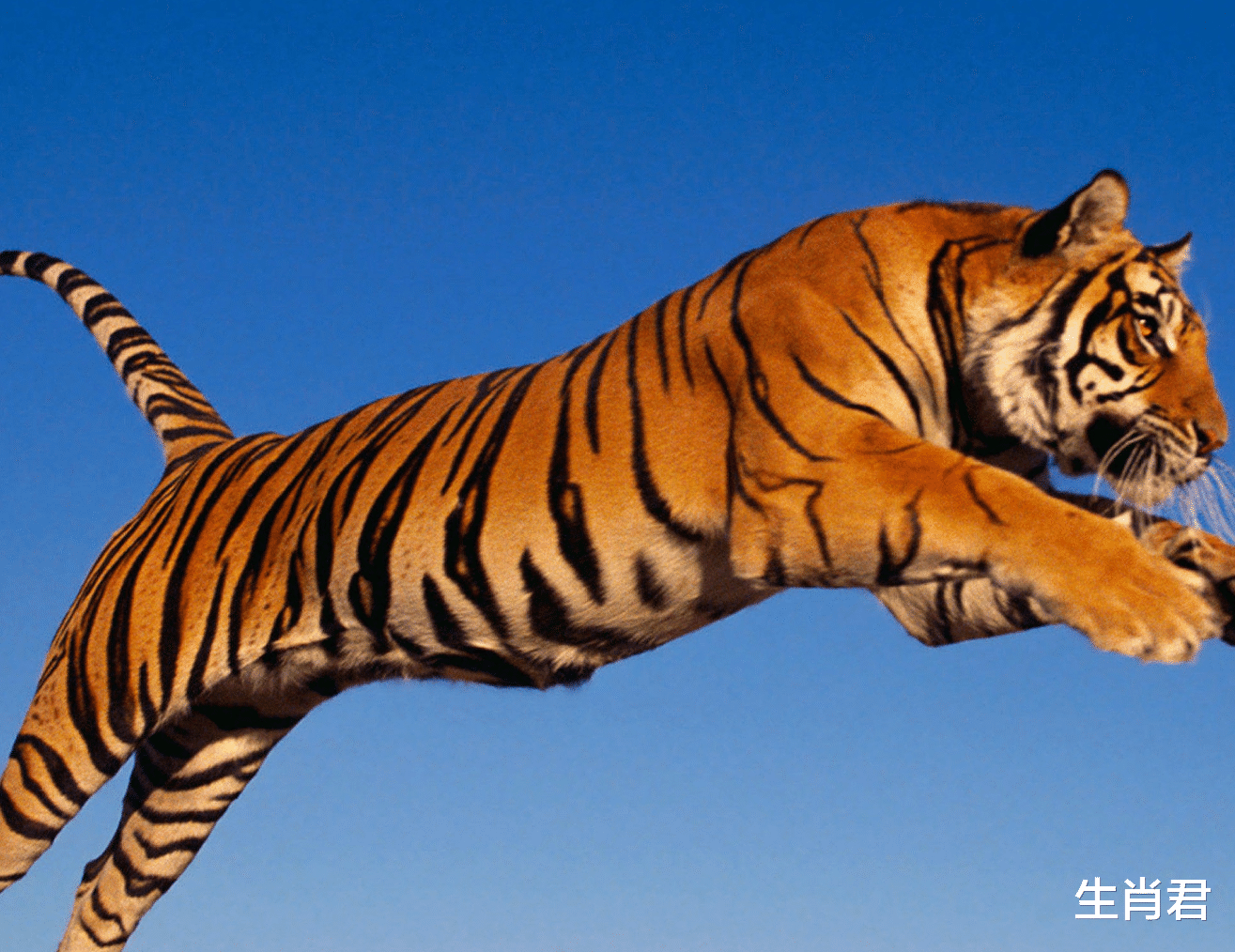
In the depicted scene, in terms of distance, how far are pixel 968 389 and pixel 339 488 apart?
6.61 ft

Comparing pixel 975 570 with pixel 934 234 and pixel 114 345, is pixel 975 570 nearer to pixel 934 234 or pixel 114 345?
pixel 934 234

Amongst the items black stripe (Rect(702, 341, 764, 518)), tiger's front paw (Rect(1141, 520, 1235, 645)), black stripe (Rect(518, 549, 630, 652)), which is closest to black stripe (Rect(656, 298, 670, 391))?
black stripe (Rect(702, 341, 764, 518))

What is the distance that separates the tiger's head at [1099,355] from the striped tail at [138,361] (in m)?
3.21

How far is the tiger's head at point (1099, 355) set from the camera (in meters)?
3.96

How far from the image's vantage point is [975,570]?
359cm

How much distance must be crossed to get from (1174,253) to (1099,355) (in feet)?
1.77

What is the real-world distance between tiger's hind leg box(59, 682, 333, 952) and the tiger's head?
116 inches

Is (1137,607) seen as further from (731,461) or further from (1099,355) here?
(731,461)

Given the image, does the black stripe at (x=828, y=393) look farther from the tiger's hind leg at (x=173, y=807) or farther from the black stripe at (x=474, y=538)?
the tiger's hind leg at (x=173, y=807)

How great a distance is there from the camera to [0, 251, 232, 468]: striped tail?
19.9 ft

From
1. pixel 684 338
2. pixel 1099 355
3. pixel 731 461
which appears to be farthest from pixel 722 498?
pixel 1099 355

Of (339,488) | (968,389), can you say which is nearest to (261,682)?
(339,488)

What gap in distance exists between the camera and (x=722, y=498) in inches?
164

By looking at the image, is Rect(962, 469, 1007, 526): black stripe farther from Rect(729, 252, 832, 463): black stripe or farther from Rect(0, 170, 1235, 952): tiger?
Rect(729, 252, 832, 463): black stripe
